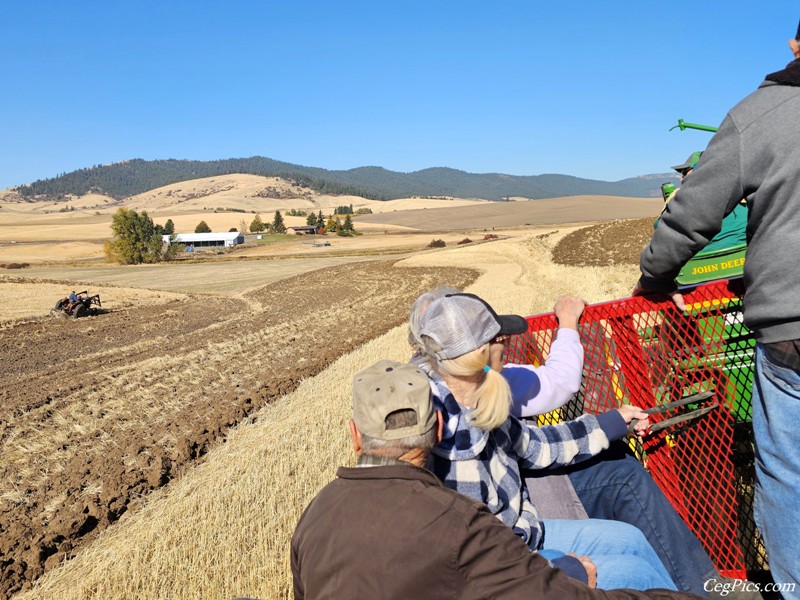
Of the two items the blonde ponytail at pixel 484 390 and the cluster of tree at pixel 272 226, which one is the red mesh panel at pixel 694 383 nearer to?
the blonde ponytail at pixel 484 390

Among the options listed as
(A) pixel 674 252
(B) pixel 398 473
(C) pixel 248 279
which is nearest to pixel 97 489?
(B) pixel 398 473

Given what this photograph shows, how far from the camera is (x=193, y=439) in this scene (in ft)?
26.6

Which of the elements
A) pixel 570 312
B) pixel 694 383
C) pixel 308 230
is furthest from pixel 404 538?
pixel 308 230

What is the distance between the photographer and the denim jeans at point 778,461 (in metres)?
1.94

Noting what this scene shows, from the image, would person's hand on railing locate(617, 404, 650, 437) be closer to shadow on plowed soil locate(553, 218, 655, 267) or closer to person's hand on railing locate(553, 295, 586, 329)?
person's hand on railing locate(553, 295, 586, 329)

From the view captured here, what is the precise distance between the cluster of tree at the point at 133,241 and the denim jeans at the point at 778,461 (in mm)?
63346

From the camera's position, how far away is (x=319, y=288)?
28.3m

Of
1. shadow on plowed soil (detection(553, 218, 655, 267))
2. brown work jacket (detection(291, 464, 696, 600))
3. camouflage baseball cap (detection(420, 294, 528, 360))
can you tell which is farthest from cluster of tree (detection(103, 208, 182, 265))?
brown work jacket (detection(291, 464, 696, 600))

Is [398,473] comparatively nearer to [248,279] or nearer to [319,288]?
[319,288]

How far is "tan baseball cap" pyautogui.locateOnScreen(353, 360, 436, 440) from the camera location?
2.20 metres

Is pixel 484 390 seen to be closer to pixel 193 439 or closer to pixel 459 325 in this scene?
pixel 459 325

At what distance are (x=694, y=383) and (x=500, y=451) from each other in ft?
4.13

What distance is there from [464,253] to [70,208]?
18940cm

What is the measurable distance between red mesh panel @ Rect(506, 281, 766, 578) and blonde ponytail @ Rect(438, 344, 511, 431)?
3.56 feet
